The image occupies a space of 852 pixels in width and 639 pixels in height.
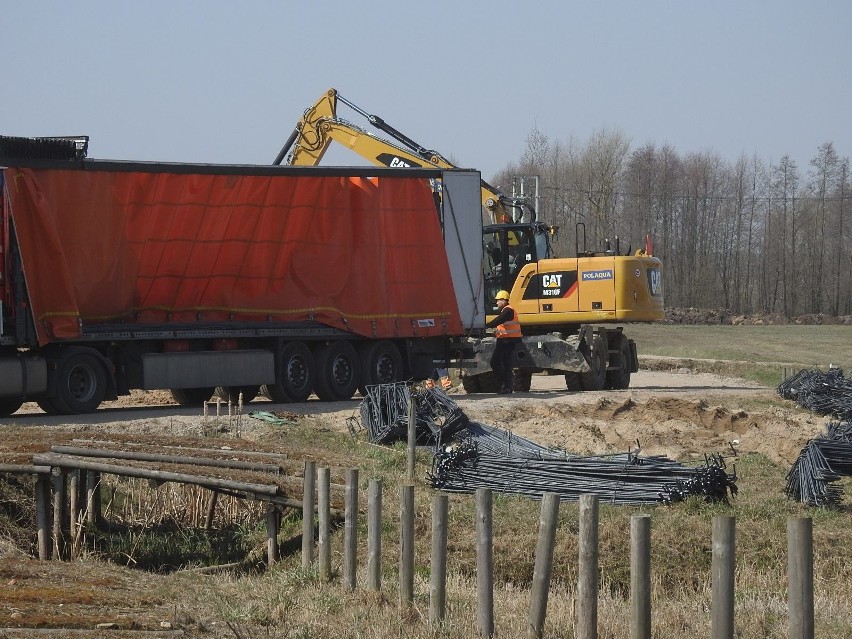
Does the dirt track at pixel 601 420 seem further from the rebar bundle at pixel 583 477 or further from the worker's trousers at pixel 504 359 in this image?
the rebar bundle at pixel 583 477

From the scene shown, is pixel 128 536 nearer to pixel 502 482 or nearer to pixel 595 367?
pixel 502 482

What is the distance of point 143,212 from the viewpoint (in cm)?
2167

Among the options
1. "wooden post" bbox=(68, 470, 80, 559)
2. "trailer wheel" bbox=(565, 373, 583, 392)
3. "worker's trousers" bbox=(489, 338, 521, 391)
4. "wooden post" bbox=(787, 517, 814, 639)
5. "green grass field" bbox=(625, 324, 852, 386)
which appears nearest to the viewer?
"wooden post" bbox=(787, 517, 814, 639)

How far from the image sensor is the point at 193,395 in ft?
77.8

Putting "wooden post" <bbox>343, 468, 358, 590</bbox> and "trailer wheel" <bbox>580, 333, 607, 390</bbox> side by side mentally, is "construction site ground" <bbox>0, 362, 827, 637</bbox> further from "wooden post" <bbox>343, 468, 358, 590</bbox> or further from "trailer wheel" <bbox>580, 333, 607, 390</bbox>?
"wooden post" <bbox>343, 468, 358, 590</bbox>

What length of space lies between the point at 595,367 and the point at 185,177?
1020cm

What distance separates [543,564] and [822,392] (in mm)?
17669

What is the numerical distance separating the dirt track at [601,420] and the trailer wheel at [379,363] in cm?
49

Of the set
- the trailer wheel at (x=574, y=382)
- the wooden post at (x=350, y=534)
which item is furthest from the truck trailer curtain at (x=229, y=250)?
the wooden post at (x=350, y=534)

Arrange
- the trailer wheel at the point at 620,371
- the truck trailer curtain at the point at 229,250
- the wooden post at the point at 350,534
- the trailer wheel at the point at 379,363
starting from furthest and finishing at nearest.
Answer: the trailer wheel at the point at 620,371, the trailer wheel at the point at 379,363, the truck trailer curtain at the point at 229,250, the wooden post at the point at 350,534

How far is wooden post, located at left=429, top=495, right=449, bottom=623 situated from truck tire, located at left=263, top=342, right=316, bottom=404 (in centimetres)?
1427

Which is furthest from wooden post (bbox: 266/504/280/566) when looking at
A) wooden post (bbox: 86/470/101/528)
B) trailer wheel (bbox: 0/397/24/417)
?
trailer wheel (bbox: 0/397/24/417)

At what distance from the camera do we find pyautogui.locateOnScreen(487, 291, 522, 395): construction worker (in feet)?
86.3

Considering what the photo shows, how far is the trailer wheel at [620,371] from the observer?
29.7 meters
